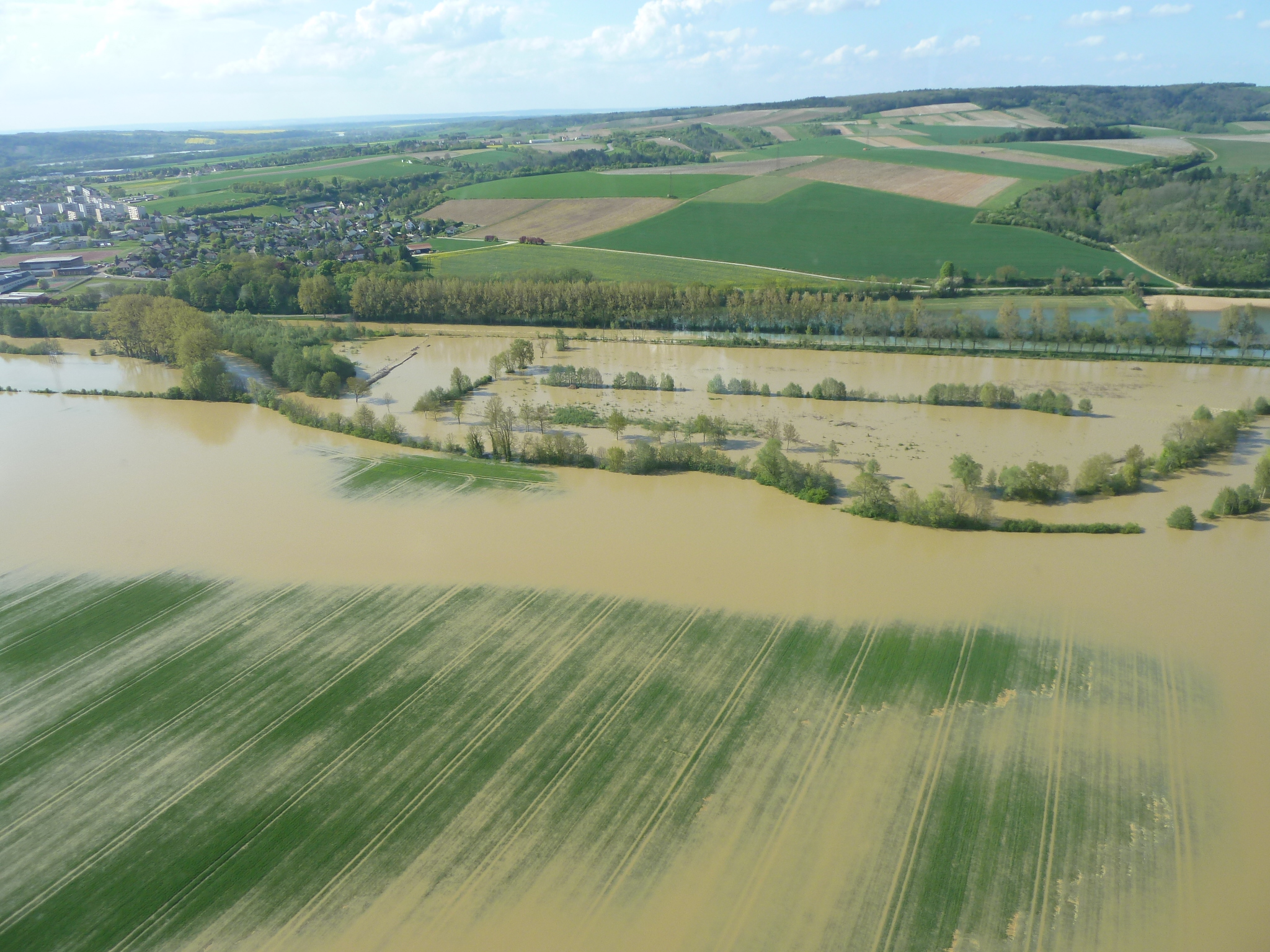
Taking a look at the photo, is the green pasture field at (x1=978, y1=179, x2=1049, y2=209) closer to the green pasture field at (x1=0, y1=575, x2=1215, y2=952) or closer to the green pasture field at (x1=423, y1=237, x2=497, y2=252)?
the green pasture field at (x1=423, y1=237, x2=497, y2=252)

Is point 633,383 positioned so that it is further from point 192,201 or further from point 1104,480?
point 192,201

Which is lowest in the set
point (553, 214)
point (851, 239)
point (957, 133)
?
point (851, 239)

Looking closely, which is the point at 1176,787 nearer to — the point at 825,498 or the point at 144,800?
the point at 825,498

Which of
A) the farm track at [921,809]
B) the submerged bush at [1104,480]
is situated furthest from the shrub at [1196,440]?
the farm track at [921,809]

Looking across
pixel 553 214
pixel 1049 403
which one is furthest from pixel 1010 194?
pixel 1049 403

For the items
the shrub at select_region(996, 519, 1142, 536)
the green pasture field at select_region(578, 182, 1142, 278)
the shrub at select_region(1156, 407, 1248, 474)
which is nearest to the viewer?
the shrub at select_region(996, 519, 1142, 536)

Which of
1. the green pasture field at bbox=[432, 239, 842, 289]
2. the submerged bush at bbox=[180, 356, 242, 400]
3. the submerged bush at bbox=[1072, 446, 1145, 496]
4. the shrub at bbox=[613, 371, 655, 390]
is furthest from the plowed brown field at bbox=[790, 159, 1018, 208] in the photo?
the submerged bush at bbox=[180, 356, 242, 400]

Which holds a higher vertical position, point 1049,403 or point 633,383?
point 633,383
